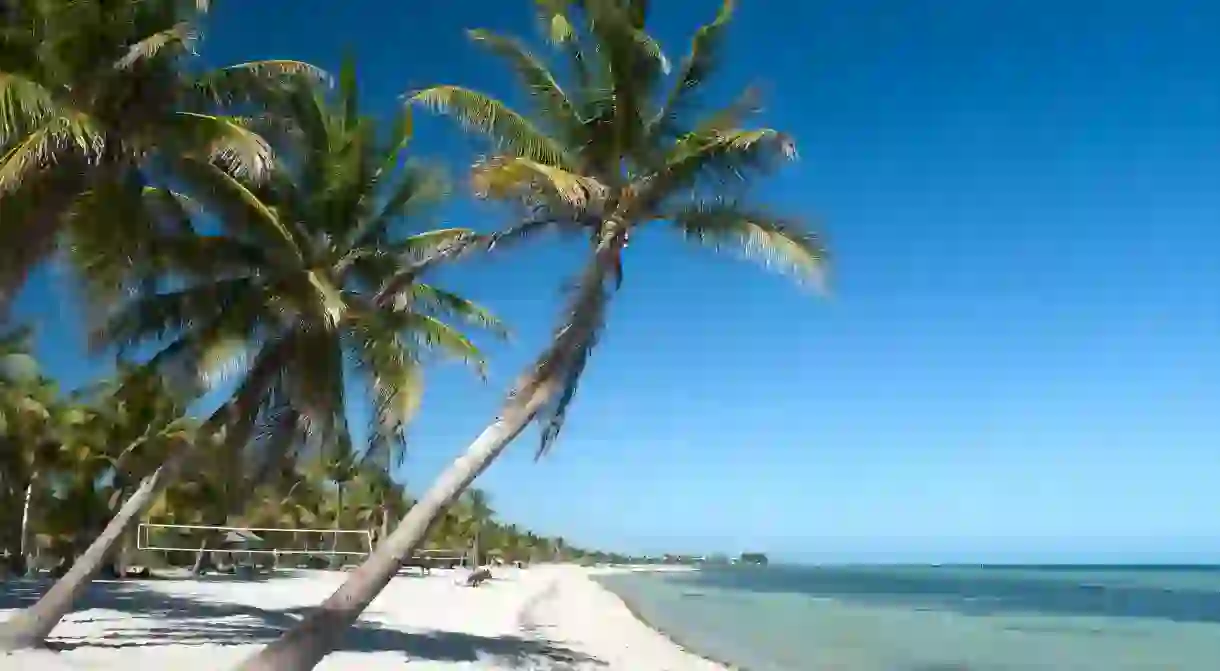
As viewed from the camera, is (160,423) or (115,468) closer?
(160,423)

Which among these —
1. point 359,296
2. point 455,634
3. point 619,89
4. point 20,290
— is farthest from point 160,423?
point 619,89

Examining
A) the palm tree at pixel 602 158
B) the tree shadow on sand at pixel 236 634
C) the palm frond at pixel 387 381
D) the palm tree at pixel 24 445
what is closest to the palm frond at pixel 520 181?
the palm tree at pixel 602 158

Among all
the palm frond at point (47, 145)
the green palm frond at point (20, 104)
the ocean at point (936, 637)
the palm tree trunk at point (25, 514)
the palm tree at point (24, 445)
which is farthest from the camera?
the palm tree trunk at point (25, 514)

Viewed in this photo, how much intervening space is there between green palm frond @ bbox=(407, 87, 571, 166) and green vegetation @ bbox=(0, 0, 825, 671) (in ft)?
0.08

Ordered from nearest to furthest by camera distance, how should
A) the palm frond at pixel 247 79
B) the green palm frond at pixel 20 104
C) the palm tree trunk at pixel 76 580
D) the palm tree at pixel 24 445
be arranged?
the green palm frond at pixel 20 104 → the palm frond at pixel 247 79 → the palm tree trunk at pixel 76 580 → the palm tree at pixel 24 445

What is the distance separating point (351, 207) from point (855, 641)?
20057 mm

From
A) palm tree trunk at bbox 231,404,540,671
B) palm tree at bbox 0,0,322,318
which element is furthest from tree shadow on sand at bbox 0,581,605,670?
palm tree at bbox 0,0,322,318

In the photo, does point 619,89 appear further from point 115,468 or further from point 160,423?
point 115,468

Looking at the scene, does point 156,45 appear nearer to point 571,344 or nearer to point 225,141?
point 225,141

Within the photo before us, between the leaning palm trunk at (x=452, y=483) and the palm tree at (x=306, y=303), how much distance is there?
89.4 inches

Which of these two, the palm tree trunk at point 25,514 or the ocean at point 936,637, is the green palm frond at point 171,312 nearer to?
the ocean at point 936,637

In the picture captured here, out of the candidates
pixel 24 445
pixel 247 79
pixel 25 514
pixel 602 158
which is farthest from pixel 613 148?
pixel 25 514

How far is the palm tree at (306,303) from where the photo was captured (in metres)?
11.9

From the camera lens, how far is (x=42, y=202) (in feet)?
29.7
